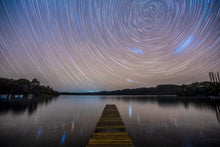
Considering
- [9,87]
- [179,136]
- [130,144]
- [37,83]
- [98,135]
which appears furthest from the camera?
[37,83]

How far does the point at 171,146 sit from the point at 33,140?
51.2 ft

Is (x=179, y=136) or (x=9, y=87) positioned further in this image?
→ (x=9, y=87)

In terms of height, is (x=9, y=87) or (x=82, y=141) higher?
(x=9, y=87)

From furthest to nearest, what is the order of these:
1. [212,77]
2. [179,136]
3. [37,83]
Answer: [212,77] < [37,83] < [179,136]

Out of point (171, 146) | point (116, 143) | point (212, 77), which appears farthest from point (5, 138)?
point (212, 77)

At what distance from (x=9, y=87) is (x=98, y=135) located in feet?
382

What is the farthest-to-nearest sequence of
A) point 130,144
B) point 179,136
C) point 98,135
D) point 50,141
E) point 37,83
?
point 37,83 < point 179,136 < point 50,141 < point 98,135 < point 130,144

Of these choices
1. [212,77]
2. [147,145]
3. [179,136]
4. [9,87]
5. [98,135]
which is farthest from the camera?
[212,77]

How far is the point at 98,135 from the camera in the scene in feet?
33.1

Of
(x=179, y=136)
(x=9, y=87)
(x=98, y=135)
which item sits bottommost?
(x=179, y=136)

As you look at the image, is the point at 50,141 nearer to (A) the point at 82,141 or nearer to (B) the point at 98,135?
(A) the point at 82,141

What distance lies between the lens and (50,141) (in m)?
11.6

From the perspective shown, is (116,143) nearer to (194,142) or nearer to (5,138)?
(194,142)

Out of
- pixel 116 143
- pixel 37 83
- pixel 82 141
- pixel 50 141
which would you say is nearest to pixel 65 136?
pixel 50 141
